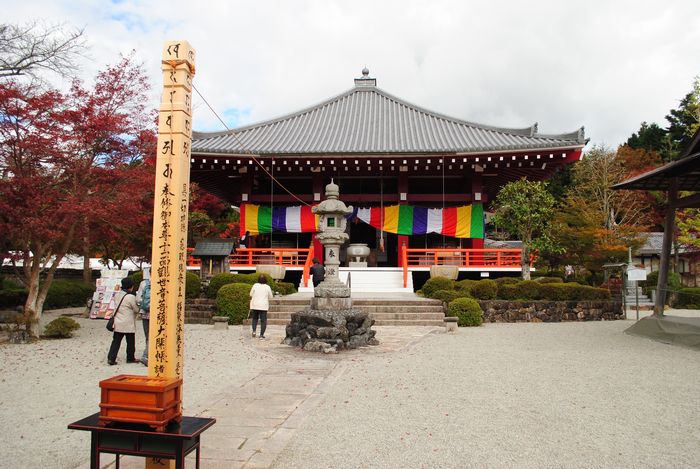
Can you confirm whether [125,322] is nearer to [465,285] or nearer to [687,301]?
[465,285]

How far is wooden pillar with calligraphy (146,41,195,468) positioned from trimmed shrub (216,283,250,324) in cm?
934

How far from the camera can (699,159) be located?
859 cm

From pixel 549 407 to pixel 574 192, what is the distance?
29.1m

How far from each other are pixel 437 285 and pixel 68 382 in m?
10.4

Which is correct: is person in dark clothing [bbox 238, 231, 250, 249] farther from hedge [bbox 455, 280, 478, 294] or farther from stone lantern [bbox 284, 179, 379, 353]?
stone lantern [bbox 284, 179, 379, 353]

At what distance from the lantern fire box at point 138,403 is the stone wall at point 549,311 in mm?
12001

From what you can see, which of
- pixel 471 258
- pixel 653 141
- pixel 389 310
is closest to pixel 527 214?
pixel 471 258

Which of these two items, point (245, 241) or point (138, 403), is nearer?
point (138, 403)

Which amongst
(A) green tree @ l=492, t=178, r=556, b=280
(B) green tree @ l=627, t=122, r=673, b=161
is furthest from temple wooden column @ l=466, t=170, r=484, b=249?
(B) green tree @ l=627, t=122, r=673, b=161

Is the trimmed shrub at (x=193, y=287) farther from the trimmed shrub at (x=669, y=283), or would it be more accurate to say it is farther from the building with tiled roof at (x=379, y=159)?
the trimmed shrub at (x=669, y=283)

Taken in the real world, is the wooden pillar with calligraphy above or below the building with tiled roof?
below

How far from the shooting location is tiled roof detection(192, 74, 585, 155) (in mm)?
17906

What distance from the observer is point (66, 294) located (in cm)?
1872

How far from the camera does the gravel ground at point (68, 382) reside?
3.88m
